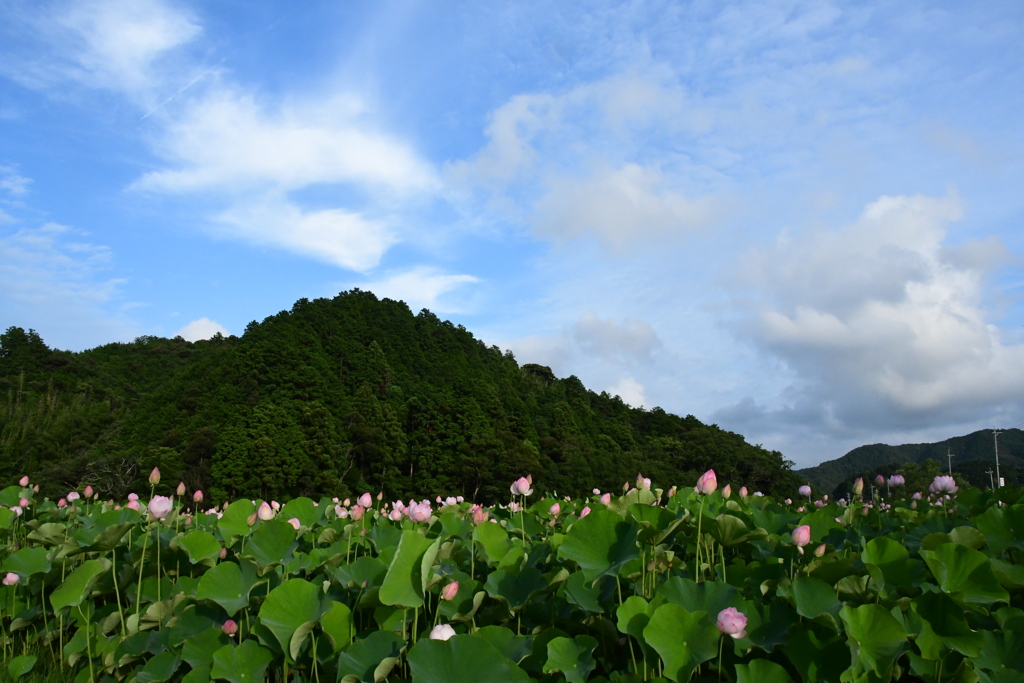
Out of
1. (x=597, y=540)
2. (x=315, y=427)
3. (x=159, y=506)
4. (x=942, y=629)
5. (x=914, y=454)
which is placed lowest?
(x=914, y=454)

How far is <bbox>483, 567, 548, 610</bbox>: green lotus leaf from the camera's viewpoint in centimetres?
173

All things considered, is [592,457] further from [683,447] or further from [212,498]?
[212,498]

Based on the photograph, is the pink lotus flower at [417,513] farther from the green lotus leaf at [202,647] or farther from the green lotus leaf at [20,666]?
the green lotus leaf at [20,666]

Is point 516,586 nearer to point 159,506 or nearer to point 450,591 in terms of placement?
point 450,591

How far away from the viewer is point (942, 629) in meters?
1.43

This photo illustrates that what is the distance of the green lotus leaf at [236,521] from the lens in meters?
2.53

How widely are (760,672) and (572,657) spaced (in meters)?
0.43

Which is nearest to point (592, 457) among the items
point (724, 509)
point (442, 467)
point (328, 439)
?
point (442, 467)

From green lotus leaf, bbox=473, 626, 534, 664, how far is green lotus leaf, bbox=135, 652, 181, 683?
116cm

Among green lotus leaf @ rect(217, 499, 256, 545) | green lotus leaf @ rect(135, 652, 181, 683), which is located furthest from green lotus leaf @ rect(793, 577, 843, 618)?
green lotus leaf @ rect(217, 499, 256, 545)

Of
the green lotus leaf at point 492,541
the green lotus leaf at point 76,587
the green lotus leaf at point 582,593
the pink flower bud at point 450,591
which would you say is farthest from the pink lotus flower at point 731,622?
the green lotus leaf at point 76,587

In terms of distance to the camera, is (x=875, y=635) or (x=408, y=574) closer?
(x=875, y=635)

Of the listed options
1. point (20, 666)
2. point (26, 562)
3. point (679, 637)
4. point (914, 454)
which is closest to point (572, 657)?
point (679, 637)

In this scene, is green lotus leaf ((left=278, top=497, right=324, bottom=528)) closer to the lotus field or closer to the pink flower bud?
the lotus field
